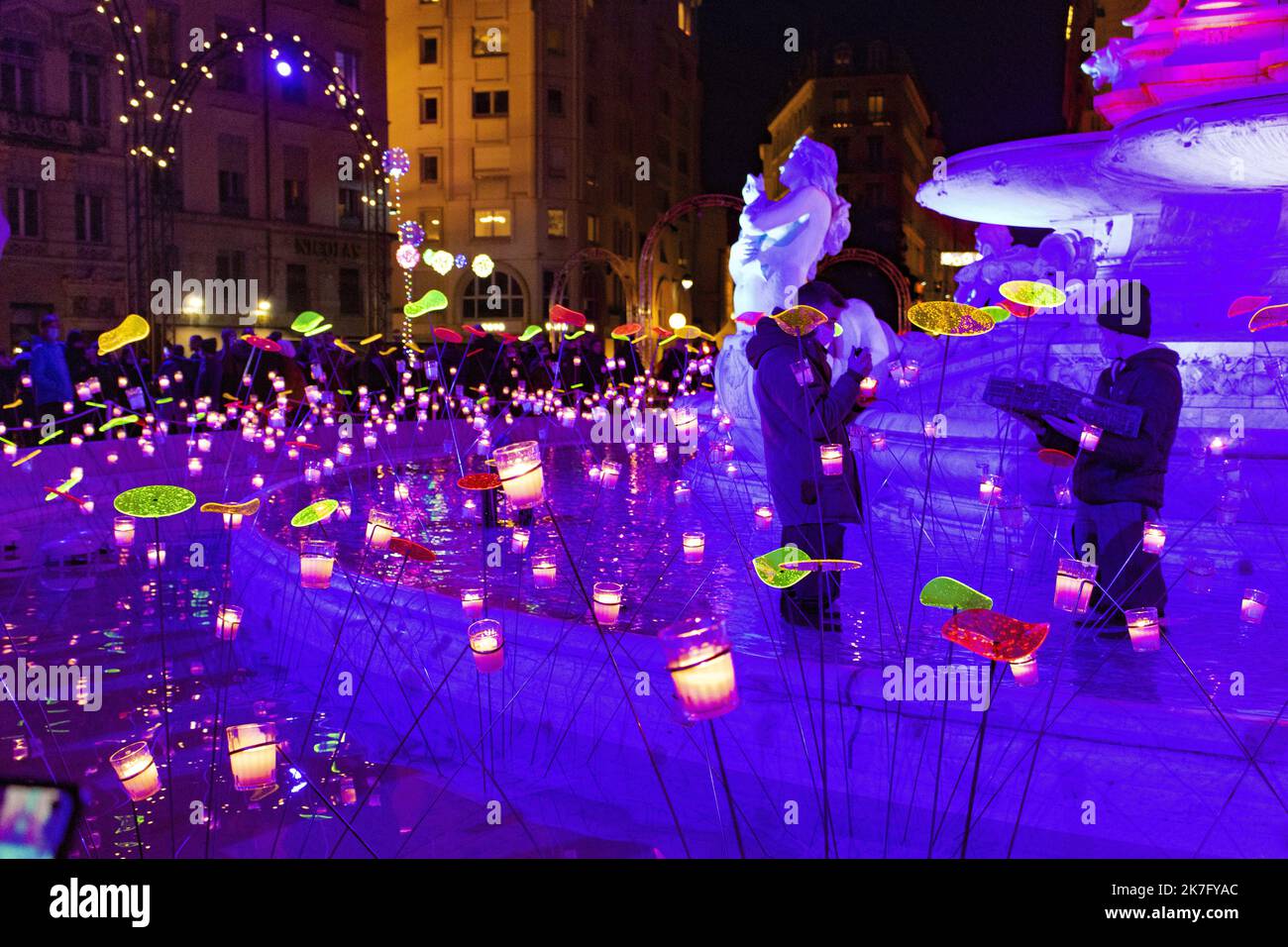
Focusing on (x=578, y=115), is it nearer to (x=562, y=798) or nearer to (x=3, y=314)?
(x=3, y=314)

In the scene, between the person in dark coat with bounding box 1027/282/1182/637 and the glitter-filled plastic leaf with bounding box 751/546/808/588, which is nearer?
the glitter-filled plastic leaf with bounding box 751/546/808/588

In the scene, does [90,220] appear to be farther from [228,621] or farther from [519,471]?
[519,471]

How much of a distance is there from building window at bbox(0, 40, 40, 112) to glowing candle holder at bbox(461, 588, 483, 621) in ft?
88.8

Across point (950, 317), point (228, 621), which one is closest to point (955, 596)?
point (950, 317)

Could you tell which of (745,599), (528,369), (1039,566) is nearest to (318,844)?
(745,599)

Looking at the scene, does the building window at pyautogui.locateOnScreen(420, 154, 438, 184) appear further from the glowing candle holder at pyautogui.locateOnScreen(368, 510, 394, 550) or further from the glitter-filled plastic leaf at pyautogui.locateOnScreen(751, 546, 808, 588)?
the glitter-filled plastic leaf at pyautogui.locateOnScreen(751, 546, 808, 588)

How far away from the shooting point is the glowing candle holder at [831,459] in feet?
16.8

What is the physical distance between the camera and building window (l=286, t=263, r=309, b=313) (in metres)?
34.9

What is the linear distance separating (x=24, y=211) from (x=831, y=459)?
89.6ft

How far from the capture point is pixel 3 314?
27.5m

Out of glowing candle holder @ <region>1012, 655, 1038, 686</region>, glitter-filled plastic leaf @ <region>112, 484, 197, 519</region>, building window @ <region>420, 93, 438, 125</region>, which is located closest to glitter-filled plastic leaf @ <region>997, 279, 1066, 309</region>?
glowing candle holder @ <region>1012, 655, 1038, 686</region>

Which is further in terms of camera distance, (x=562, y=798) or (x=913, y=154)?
(x=913, y=154)

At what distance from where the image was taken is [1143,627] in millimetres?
4637

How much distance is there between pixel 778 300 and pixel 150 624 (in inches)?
236
